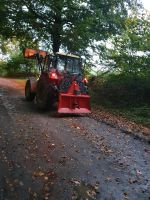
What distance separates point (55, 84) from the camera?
1322 centimetres

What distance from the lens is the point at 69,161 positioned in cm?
761

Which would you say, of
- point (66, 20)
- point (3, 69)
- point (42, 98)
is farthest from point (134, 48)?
point (3, 69)

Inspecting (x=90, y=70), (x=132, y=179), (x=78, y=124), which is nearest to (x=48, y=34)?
(x=90, y=70)

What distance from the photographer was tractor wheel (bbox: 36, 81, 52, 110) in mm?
13398

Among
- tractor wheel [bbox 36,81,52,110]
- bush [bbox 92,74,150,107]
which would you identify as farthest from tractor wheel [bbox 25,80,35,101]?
bush [bbox 92,74,150,107]

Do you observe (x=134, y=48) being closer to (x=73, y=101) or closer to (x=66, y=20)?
(x=73, y=101)

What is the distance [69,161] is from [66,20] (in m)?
15.3

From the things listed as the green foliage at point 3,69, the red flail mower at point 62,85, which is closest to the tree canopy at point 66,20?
the red flail mower at point 62,85

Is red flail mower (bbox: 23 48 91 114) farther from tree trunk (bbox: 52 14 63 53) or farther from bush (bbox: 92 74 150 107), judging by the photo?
tree trunk (bbox: 52 14 63 53)

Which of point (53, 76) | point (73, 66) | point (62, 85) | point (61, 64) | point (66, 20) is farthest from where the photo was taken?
point (66, 20)

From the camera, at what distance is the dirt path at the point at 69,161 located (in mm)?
6074

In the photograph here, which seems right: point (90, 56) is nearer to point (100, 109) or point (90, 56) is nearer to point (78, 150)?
point (100, 109)

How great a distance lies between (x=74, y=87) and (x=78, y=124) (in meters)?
2.07

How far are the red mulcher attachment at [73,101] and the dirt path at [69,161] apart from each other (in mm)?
1023
